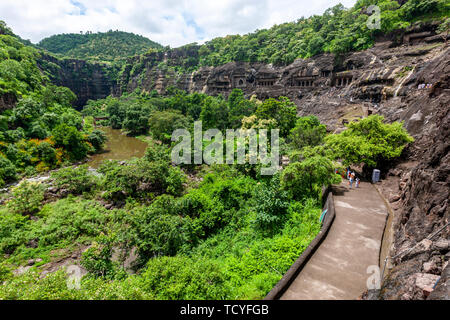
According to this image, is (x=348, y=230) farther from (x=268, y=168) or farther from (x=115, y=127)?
(x=115, y=127)

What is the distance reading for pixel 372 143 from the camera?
547 inches

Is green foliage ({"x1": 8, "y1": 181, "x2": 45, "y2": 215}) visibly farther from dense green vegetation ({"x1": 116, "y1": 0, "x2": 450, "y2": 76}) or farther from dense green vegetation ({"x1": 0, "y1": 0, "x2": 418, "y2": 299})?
dense green vegetation ({"x1": 116, "y1": 0, "x2": 450, "y2": 76})

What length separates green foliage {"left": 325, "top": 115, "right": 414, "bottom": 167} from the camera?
13.4 m

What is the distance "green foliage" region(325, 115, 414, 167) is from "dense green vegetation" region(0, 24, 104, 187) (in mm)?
29347

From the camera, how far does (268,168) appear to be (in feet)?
54.2

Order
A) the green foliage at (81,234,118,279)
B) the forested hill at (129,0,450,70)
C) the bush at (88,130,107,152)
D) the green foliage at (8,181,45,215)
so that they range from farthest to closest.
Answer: the bush at (88,130,107,152) < the forested hill at (129,0,450,70) < the green foliage at (8,181,45,215) < the green foliage at (81,234,118,279)

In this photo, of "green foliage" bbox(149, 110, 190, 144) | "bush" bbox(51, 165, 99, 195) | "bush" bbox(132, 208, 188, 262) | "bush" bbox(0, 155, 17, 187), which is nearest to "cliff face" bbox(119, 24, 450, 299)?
"bush" bbox(132, 208, 188, 262)

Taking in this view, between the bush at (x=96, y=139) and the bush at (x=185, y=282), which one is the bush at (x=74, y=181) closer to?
the bush at (x=96, y=139)

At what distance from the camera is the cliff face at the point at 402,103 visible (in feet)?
19.0

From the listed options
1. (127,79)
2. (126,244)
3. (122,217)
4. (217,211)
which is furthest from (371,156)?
(127,79)

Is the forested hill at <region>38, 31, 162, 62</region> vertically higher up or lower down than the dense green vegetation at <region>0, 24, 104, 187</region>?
higher up

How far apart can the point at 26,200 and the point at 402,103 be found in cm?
3309

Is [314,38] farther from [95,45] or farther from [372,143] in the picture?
[95,45]
